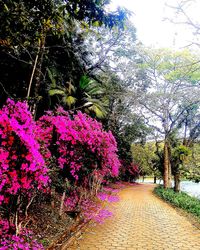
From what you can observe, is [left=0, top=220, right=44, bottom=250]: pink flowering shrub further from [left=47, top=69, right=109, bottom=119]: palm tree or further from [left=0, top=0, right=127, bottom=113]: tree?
[left=47, top=69, right=109, bottom=119]: palm tree

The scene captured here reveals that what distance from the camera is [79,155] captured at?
8.55 meters

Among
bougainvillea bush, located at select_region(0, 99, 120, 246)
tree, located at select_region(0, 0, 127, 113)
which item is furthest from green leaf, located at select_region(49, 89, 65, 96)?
bougainvillea bush, located at select_region(0, 99, 120, 246)

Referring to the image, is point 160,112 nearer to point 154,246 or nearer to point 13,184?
point 154,246

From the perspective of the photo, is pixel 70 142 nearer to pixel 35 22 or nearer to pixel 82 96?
pixel 35 22

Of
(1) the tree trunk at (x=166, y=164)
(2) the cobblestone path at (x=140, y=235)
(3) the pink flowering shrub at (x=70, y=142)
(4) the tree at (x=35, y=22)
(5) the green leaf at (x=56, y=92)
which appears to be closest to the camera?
(4) the tree at (x=35, y=22)

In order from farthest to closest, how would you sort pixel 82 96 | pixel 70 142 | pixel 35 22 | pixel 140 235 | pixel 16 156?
pixel 82 96 → pixel 70 142 → pixel 140 235 → pixel 35 22 → pixel 16 156

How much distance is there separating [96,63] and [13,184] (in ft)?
50.8

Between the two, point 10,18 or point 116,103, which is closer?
point 10,18

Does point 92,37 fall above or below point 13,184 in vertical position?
above

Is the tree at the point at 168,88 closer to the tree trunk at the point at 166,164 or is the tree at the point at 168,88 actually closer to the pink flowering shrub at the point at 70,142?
the tree trunk at the point at 166,164

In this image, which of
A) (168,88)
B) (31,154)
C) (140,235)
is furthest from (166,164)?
(31,154)

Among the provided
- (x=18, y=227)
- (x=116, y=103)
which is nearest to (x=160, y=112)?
(x=116, y=103)

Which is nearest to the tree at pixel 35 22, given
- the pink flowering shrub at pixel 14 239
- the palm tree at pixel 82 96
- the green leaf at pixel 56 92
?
the green leaf at pixel 56 92

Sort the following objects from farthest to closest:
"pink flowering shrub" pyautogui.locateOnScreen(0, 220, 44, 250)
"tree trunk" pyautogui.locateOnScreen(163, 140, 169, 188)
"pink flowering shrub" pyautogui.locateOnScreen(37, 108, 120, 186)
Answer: "tree trunk" pyautogui.locateOnScreen(163, 140, 169, 188)
"pink flowering shrub" pyautogui.locateOnScreen(37, 108, 120, 186)
"pink flowering shrub" pyautogui.locateOnScreen(0, 220, 44, 250)
